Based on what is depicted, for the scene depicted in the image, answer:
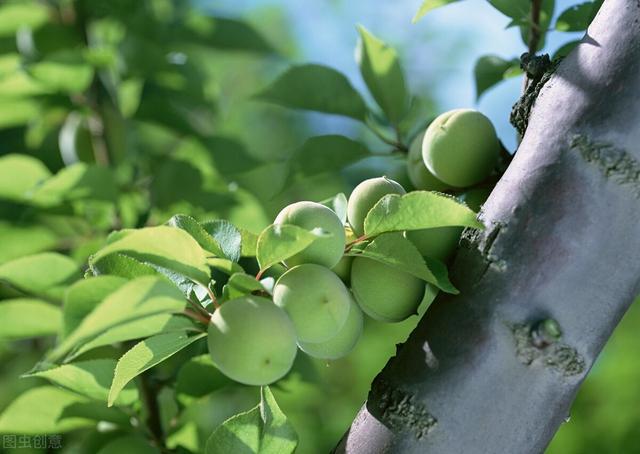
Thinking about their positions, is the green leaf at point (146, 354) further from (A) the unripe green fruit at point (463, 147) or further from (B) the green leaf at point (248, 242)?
(A) the unripe green fruit at point (463, 147)

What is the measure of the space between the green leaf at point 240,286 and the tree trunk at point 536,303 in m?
0.13

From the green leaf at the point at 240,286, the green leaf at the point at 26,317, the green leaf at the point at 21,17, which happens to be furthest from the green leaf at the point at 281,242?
the green leaf at the point at 21,17

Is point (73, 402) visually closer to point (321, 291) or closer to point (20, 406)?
point (20, 406)

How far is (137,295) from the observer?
0.48m

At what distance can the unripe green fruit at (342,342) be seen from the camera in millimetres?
678

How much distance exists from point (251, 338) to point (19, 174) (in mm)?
836

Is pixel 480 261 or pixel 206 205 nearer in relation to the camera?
pixel 480 261

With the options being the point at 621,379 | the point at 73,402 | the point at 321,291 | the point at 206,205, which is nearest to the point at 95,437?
the point at 73,402

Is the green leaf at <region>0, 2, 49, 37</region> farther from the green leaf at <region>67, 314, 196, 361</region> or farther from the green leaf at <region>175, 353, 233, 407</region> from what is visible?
the green leaf at <region>67, 314, 196, 361</region>

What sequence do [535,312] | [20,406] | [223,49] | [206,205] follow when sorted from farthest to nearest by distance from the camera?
[223,49]
[206,205]
[20,406]
[535,312]

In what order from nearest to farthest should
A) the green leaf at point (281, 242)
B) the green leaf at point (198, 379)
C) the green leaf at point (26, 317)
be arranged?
the green leaf at point (281, 242), the green leaf at point (198, 379), the green leaf at point (26, 317)

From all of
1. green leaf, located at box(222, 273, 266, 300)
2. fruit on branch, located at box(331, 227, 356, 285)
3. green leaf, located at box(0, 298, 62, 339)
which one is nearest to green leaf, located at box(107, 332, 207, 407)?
green leaf, located at box(222, 273, 266, 300)

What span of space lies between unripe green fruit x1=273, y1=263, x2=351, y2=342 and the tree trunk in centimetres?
7

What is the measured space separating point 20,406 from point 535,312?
25.5 inches
